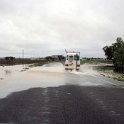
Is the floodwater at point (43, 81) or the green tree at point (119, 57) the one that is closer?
the floodwater at point (43, 81)

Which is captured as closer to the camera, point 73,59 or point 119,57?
point 73,59

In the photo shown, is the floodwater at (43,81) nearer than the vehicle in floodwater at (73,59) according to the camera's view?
Yes

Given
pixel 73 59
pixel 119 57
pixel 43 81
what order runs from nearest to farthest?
pixel 43 81
pixel 73 59
pixel 119 57

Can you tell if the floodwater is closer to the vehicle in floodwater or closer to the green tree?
the vehicle in floodwater

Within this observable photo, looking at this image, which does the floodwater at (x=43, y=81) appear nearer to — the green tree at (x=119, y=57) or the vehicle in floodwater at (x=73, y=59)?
the vehicle in floodwater at (x=73, y=59)

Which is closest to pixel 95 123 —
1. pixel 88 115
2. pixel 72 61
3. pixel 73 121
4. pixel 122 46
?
pixel 73 121

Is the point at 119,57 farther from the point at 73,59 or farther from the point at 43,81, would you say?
the point at 43,81

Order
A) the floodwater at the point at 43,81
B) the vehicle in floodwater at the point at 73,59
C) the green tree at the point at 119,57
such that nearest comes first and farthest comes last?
the floodwater at the point at 43,81
the vehicle in floodwater at the point at 73,59
the green tree at the point at 119,57

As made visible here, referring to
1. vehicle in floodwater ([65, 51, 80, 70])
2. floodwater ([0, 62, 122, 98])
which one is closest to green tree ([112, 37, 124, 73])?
vehicle in floodwater ([65, 51, 80, 70])

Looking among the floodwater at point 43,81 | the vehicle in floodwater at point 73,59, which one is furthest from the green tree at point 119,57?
the floodwater at point 43,81

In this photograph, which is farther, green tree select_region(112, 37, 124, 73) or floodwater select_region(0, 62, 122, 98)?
green tree select_region(112, 37, 124, 73)

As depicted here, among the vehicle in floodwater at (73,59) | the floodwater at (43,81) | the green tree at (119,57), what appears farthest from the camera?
the green tree at (119,57)

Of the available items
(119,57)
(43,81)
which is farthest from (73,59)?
(43,81)

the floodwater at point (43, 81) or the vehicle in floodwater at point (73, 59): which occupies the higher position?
the vehicle in floodwater at point (73, 59)
